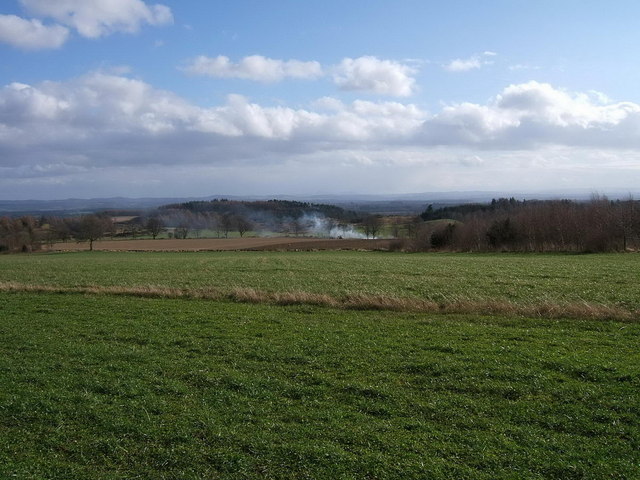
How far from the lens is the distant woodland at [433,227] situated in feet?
182

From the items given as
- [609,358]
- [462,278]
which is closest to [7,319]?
[609,358]

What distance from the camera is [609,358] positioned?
9.19 meters

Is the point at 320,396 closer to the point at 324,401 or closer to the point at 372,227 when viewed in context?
the point at 324,401

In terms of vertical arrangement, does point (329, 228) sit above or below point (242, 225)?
below

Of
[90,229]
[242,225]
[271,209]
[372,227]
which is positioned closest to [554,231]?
[372,227]

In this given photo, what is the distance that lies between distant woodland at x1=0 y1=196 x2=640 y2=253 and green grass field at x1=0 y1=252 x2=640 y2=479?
46.5 m

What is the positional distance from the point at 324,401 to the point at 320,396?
0.21 m

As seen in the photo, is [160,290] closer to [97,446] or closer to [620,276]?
[97,446]

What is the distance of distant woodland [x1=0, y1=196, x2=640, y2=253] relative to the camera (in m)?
55.5

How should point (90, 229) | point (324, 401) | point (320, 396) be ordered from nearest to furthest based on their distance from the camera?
point (324, 401) → point (320, 396) → point (90, 229)

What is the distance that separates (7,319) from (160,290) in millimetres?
5954

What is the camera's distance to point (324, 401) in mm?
7648

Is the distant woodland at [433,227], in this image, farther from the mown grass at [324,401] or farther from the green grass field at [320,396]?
the mown grass at [324,401]

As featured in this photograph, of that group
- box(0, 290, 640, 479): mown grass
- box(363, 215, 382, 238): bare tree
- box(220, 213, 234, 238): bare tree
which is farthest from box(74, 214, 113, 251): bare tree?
box(0, 290, 640, 479): mown grass
